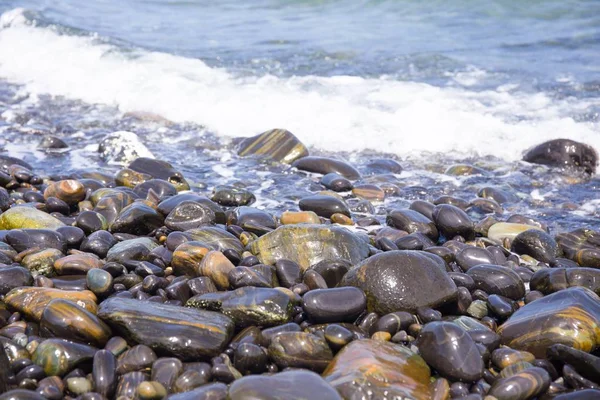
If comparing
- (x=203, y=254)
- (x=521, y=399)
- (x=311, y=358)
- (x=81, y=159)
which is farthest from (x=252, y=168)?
(x=521, y=399)

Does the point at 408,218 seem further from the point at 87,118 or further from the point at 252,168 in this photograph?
the point at 87,118

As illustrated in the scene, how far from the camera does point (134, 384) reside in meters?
2.75

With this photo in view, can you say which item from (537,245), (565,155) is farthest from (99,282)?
(565,155)

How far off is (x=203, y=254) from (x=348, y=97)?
6.13m

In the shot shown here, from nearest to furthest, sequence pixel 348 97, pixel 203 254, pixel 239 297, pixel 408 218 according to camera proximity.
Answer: pixel 239 297
pixel 203 254
pixel 408 218
pixel 348 97

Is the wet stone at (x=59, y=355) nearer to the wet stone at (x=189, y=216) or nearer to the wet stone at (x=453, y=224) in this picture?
the wet stone at (x=189, y=216)

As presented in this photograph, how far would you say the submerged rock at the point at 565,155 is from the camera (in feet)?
22.7

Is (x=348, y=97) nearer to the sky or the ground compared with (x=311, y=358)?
nearer to the sky

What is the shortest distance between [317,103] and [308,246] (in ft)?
17.5

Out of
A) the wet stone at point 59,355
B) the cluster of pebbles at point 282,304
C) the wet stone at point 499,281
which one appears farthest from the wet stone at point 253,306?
the wet stone at point 499,281

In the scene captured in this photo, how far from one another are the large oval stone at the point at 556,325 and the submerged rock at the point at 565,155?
3.92 meters

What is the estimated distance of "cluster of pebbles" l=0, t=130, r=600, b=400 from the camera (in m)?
2.79

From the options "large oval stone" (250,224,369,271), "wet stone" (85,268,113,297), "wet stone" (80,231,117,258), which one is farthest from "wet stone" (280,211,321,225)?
"wet stone" (85,268,113,297)

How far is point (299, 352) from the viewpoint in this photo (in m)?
2.97
